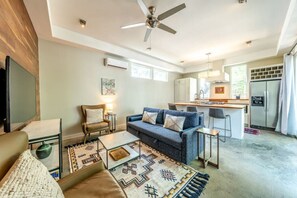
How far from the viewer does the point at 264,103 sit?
4.24 meters

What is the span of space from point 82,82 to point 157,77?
3.39 m

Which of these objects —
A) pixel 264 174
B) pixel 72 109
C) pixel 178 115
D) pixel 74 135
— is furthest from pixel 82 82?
pixel 264 174

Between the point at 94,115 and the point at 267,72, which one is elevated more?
the point at 267,72

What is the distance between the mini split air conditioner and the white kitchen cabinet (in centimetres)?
330

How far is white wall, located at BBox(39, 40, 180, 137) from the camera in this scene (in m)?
3.10

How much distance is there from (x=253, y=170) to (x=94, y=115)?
3683mm

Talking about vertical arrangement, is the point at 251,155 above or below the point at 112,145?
below

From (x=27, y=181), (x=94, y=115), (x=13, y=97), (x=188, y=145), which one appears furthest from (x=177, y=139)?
(x=94, y=115)

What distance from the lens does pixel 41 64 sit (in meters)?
3.01

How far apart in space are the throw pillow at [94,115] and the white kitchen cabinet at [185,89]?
4397mm

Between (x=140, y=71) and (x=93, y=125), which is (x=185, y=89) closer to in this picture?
(x=140, y=71)

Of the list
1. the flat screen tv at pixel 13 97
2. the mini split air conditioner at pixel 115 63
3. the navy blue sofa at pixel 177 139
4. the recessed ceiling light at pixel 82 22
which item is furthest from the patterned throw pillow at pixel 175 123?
the recessed ceiling light at pixel 82 22

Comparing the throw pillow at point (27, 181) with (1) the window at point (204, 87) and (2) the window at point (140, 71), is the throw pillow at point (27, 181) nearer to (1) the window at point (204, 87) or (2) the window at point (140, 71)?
(2) the window at point (140, 71)

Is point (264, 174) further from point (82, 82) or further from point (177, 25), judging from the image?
point (82, 82)
